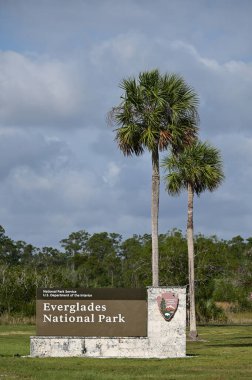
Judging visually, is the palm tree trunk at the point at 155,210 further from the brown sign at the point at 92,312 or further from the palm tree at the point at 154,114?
the brown sign at the point at 92,312

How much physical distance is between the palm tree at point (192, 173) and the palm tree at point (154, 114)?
4.01m

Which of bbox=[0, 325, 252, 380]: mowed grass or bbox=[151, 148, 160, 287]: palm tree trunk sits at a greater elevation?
bbox=[151, 148, 160, 287]: palm tree trunk

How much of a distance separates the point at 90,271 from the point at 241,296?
43.3 meters

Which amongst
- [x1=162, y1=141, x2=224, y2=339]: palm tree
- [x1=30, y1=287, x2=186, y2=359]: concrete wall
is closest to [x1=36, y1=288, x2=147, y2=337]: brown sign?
[x1=30, y1=287, x2=186, y2=359]: concrete wall

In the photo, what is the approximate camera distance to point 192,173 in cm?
4481

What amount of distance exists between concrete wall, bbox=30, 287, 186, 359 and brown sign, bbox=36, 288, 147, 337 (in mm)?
244

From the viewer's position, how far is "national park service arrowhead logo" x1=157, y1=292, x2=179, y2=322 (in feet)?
101

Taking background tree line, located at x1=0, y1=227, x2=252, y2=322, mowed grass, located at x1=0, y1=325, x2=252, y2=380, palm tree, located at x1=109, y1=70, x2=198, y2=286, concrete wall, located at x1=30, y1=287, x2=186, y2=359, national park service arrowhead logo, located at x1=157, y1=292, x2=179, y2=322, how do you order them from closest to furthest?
mowed grass, located at x1=0, y1=325, x2=252, y2=380 → concrete wall, located at x1=30, y1=287, x2=186, y2=359 → national park service arrowhead logo, located at x1=157, y1=292, x2=179, y2=322 → palm tree, located at x1=109, y1=70, x2=198, y2=286 → background tree line, located at x1=0, y1=227, x2=252, y2=322

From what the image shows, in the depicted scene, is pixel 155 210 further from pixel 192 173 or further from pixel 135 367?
pixel 135 367

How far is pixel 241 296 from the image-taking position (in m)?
71.4

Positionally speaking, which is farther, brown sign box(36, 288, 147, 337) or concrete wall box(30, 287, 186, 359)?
brown sign box(36, 288, 147, 337)

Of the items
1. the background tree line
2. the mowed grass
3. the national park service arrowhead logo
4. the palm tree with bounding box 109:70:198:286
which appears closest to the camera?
the mowed grass

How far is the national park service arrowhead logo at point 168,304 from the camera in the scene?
3080 cm

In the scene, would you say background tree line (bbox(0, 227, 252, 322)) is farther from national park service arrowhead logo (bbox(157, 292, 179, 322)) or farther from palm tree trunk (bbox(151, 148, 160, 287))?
national park service arrowhead logo (bbox(157, 292, 179, 322))
